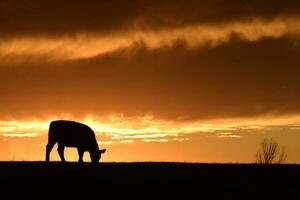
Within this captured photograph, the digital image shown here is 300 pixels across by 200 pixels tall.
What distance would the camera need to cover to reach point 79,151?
3925cm

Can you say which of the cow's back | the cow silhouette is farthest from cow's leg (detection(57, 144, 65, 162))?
the cow's back

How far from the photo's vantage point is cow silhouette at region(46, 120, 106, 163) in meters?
38.7

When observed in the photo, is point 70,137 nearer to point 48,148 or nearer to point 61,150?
point 61,150
